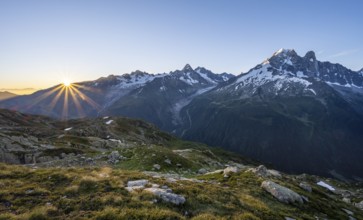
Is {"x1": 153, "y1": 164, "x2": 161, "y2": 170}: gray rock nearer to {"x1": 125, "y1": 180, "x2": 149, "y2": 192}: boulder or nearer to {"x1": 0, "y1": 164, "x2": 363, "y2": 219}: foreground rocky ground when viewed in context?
{"x1": 0, "y1": 164, "x2": 363, "y2": 219}: foreground rocky ground

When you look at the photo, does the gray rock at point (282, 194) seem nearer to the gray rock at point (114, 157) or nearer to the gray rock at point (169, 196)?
the gray rock at point (169, 196)

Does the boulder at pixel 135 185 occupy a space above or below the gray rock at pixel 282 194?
above

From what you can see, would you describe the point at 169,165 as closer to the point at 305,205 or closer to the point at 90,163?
the point at 90,163

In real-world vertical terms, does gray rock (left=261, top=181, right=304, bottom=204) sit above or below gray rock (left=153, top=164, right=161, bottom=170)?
above

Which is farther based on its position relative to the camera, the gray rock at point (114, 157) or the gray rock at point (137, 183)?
the gray rock at point (114, 157)

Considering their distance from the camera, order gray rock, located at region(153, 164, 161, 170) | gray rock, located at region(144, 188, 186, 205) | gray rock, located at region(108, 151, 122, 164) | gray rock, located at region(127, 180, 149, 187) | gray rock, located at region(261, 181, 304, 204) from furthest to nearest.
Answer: gray rock, located at region(108, 151, 122, 164), gray rock, located at region(153, 164, 161, 170), gray rock, located at region(261, 181, 304, 204), gray rock, located at region(127, 180, 149, 187), gray rock, located at region(144, 188, 186, 205)

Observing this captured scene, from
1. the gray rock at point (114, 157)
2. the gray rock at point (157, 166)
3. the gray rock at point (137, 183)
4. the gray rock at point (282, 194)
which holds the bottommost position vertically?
the gray rock at point (157, 166)

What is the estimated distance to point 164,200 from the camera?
18953 millimetres

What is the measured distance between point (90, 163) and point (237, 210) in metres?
30.9

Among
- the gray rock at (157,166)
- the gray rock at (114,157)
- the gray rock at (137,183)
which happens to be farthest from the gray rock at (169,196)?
the gray rock at (114,157)

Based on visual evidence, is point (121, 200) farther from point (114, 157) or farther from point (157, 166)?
point (114, 157)

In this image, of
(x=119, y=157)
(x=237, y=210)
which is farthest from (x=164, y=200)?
(x=119, y=157)

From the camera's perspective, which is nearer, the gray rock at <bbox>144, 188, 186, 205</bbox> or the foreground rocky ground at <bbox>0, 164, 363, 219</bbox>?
the foreground rocky ground at <bbox>0, 164, 363, 219</bbox>

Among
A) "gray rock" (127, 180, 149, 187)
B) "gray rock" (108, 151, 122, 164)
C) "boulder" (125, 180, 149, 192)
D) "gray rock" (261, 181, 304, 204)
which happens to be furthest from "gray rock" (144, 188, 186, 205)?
"gray rock" (108, 151, 122, 164)
